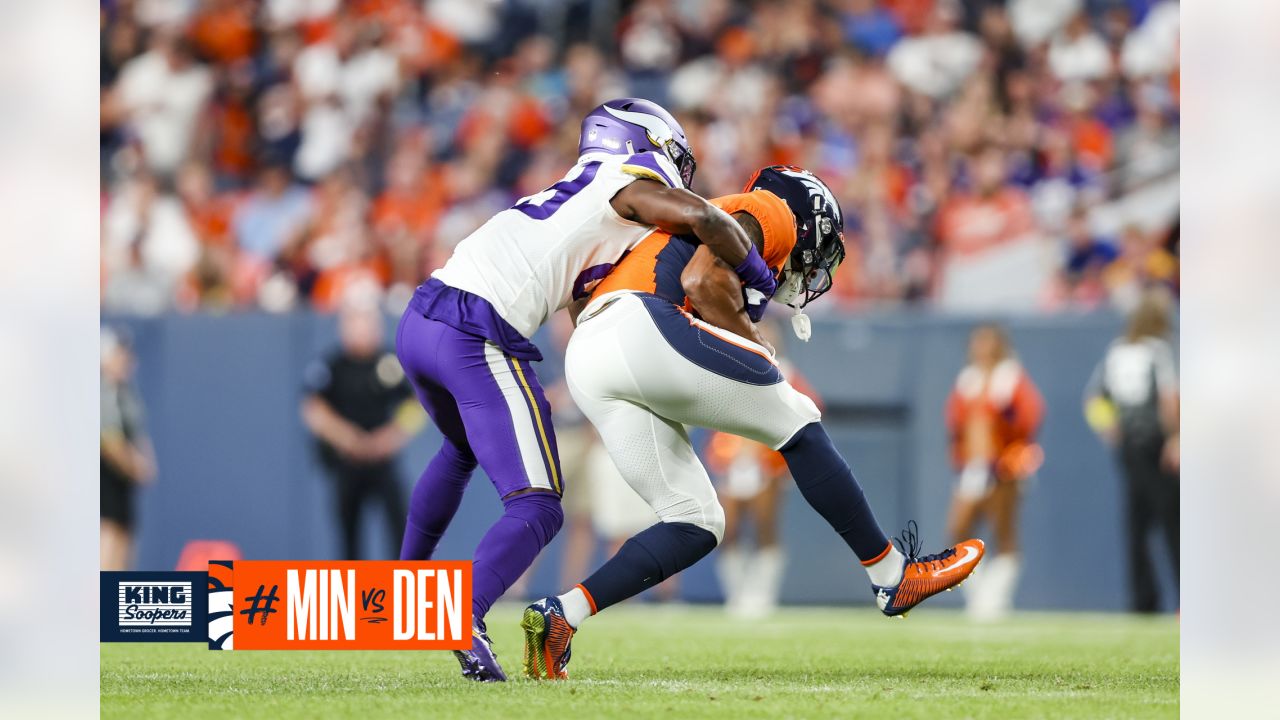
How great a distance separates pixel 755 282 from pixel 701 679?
1.04 meters

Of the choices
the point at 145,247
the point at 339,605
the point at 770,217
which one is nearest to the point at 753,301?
the point at 770,217

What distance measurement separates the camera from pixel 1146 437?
8367 millimetres

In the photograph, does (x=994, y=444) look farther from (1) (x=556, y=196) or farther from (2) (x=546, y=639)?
(2) (x=546, y=639)

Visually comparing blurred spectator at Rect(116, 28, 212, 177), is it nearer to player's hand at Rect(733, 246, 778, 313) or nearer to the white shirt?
the white shirt

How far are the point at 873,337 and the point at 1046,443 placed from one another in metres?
1.12

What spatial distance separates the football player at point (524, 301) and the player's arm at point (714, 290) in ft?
0.14

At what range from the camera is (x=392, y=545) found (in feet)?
27.9

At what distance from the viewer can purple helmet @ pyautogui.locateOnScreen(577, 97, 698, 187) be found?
3.90m

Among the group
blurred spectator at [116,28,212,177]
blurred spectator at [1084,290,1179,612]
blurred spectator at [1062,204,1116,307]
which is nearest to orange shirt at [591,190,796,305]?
blurred spectator at [1084,290,1179,612]

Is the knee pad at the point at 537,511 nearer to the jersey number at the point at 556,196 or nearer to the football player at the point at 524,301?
the football player at the point at 524,301

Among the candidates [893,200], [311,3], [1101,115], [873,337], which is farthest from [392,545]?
[1101,115]

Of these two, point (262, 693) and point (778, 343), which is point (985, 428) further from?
point (262, 693)

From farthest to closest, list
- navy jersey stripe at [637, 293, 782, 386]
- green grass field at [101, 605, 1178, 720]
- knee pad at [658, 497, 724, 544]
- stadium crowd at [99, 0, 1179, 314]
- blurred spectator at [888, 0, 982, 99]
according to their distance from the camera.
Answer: blurred spectator at [888, 0, 982, 99] < stadium crowd at [99, 0, 1179, 314] < knee pad at [658, 497, 724, 544] < navy jersey stripe at [637, 293, 782, 386] < green grass field at [101, 605, 1178, 720]
